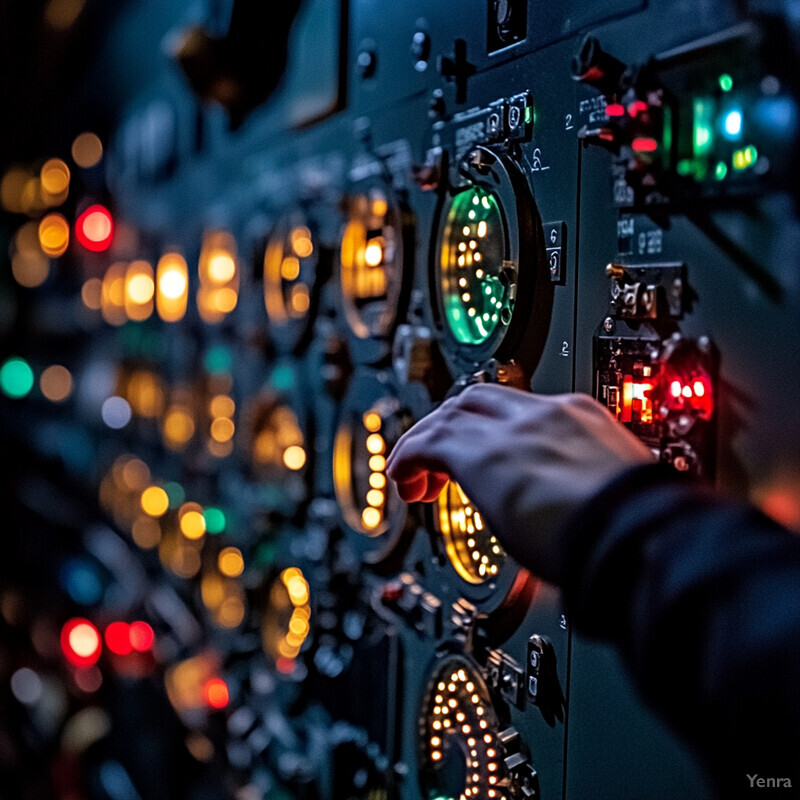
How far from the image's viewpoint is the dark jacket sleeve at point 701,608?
47cm

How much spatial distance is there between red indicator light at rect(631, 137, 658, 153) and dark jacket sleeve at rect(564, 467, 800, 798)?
566 mm

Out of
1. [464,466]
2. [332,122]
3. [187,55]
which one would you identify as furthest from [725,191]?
[187,55]

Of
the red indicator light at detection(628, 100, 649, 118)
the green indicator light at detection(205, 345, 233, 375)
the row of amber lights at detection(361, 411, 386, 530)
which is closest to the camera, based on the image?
the red indicator light at detection(628, 100, 649, 118)

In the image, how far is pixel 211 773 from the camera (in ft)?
8.18

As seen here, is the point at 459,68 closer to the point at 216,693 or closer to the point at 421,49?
the point at 421,49

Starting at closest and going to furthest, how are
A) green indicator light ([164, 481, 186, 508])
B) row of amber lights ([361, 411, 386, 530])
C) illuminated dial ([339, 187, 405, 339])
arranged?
illuminated dial ([339, 187, 405, 339]) → row of amber lights ([361, 411, 386, 530]) → green indicator light ([164, 481, 186, 508])

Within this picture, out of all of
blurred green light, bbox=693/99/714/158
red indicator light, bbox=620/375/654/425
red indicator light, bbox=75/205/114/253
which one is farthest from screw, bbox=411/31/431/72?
red indicator light, bbox=75/205/114/253

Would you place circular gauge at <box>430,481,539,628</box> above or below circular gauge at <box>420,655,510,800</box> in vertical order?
above

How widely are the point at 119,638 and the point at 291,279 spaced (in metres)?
1.73

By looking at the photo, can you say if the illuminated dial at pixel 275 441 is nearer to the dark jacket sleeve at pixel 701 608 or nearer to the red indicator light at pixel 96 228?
the dark jacket sleeve at pixel 701 608

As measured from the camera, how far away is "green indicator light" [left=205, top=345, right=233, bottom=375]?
2525 mm

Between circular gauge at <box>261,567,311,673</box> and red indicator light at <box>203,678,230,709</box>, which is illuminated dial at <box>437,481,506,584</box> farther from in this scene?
red indicator light at <box>203,678,230,709</box>

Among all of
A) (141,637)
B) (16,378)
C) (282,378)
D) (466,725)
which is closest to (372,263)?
(282,378)

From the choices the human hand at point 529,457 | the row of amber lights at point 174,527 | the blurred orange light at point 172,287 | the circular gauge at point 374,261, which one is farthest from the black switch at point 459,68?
the blurred orange light at point 172,287
